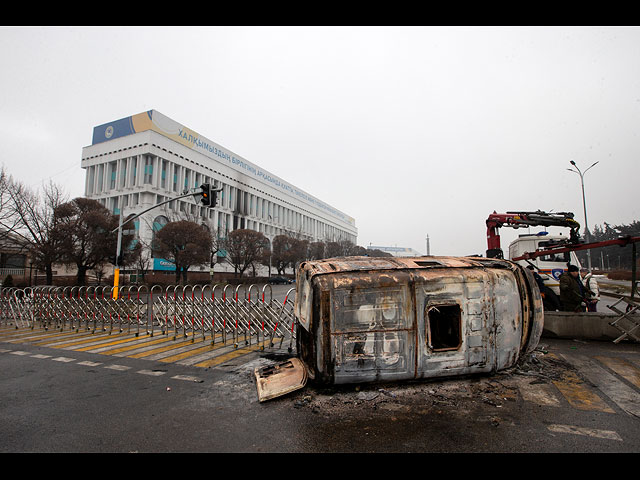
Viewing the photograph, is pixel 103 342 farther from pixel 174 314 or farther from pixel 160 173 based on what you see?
pixel 160 173

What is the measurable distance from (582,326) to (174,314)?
35.0 ft

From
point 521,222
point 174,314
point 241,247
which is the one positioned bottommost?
point 174,314

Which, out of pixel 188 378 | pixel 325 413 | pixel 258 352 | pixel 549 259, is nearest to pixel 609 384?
pixel 325 413

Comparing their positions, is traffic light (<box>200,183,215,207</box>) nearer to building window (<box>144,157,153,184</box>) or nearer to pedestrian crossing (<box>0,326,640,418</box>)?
pedestrian crossing (<box>0,326,640,418</box>)

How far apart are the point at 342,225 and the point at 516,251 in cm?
9806

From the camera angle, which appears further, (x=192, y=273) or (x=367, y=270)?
(x=192, y=273)

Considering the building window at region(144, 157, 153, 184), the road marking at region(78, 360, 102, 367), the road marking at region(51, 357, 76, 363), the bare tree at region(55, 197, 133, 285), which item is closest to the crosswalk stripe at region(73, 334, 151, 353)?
the road marking at region(51, 357, 76, 363)

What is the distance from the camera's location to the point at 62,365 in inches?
264

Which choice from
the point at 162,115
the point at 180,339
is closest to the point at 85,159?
the point at 162,115

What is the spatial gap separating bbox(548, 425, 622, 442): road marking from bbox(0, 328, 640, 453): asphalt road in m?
0.02

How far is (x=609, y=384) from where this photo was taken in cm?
500

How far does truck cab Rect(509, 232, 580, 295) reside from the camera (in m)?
11.7
